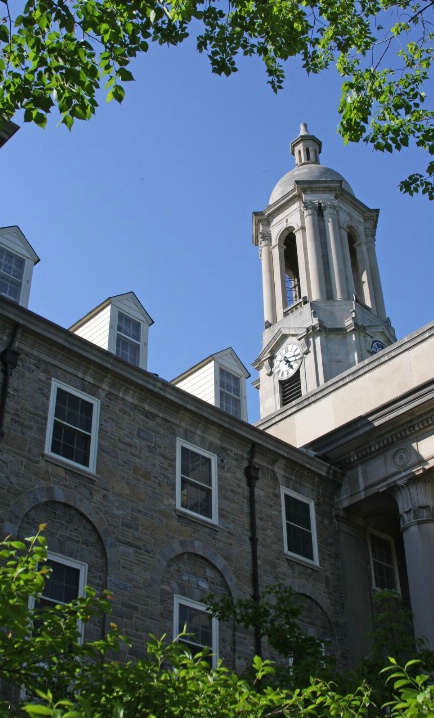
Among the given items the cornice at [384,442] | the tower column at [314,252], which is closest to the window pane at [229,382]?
the cornice at [384,442]

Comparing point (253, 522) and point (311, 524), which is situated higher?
point (311, 524)

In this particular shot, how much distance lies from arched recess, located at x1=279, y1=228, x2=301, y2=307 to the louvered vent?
494 cm

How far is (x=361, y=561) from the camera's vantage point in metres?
25.7

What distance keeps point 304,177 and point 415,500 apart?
2816 cm

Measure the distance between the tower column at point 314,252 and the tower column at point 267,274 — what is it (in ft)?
6.99

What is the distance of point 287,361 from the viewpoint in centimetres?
4334

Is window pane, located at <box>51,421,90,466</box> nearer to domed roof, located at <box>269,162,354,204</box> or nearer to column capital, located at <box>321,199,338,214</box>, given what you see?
column capital, located at <box>321,199,338,214</box>

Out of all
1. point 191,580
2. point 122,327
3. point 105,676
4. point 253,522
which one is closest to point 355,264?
point 122,327

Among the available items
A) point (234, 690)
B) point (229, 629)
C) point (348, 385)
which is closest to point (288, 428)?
point (348, 385)

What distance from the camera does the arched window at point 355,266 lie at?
48.2m

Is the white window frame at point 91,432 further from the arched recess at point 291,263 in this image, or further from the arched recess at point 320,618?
the arched recess at point 291,263

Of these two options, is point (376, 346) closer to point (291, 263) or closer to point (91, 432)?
point (291, 263)

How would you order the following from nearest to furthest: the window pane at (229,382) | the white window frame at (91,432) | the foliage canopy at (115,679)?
the foliage canopy at (115,679), the white window frame at (91,432), the window pane at (229,382)

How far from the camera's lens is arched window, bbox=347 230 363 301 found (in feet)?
158
